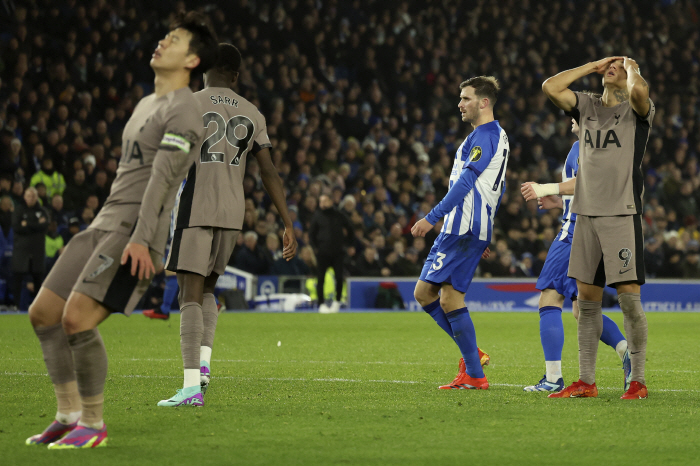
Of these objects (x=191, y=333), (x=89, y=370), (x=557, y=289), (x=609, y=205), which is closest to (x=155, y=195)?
(x=89, y=370)

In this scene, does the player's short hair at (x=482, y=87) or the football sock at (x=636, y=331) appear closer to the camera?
the football sock at (x=636, y=331)

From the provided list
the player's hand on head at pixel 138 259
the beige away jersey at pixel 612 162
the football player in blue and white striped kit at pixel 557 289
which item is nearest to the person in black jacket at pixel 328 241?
the football player in blue and white striped kit at pixel 557 289

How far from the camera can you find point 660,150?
2377 centimetres

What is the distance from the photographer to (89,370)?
3.99 m

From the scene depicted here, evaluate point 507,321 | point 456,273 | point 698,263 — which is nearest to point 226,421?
point 456,273

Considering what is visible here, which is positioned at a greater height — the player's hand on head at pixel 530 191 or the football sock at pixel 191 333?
the player's hand on head at pixel 530 191

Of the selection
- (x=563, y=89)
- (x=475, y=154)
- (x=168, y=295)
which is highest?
(x=563, y=89)

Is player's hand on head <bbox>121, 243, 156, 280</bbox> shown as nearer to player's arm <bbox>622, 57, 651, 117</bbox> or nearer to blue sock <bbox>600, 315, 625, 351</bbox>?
player's arm <bbox>622, 57, 651, 117</bbox>

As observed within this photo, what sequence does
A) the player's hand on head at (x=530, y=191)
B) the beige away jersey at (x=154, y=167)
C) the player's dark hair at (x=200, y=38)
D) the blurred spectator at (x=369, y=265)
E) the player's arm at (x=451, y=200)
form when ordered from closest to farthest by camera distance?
the beige away jersey at (x=154, y=167) < the player's dark hair at (x=200, y=38) < the player's hand on head at (x=530, y=191) < the player's arm at (x=451, y=200) < the blurred spectator at (x=369, y=265)

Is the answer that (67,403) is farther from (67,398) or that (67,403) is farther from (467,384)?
(467,384)

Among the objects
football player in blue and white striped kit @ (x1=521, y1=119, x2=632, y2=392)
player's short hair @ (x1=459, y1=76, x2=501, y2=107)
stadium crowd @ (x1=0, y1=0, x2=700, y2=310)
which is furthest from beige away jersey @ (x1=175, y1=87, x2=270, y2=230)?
stadium crowd @ (x1=0, y1=0, x2=700, y2=310)

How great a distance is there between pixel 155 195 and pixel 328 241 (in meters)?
12.3

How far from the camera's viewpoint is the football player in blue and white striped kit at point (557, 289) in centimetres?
632

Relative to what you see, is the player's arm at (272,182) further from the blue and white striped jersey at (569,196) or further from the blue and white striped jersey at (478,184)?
the blue and white striped jersey at (569,196)
